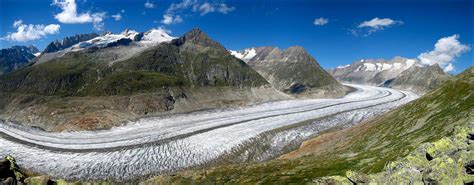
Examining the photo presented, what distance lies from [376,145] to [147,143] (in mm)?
56071

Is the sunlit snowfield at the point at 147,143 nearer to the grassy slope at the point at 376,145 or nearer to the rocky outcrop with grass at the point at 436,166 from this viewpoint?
the grassy slope at the point at 376,145

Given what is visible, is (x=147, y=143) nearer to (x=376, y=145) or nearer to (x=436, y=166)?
(x=376, y=145)

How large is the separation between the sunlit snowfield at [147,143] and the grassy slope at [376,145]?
17.2m

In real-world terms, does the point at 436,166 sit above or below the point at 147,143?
above

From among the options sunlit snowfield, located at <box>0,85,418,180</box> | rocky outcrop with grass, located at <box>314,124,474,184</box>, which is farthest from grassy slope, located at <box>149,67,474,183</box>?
sunlit snowfield, located at <box>0,85,418,180</box>

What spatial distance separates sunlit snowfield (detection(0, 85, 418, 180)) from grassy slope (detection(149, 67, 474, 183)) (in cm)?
1716

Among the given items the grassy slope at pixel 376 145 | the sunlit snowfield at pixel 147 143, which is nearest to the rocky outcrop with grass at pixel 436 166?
the grassy slope at pixel 376 145

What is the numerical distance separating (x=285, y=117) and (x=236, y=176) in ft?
266

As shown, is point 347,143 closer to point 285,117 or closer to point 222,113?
point 285,117

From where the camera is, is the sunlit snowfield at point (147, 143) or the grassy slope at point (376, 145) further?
the sunlit snowfield at point (147, 143)

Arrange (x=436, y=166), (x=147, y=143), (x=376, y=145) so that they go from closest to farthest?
1. (x=436, y=166)
2. (x=376, y=145)
3. (x=147, y=143)

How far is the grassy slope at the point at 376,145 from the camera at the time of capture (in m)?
53.5

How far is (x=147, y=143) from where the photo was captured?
97.5 m

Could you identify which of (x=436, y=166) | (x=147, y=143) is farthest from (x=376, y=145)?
(x=147, y=143)
